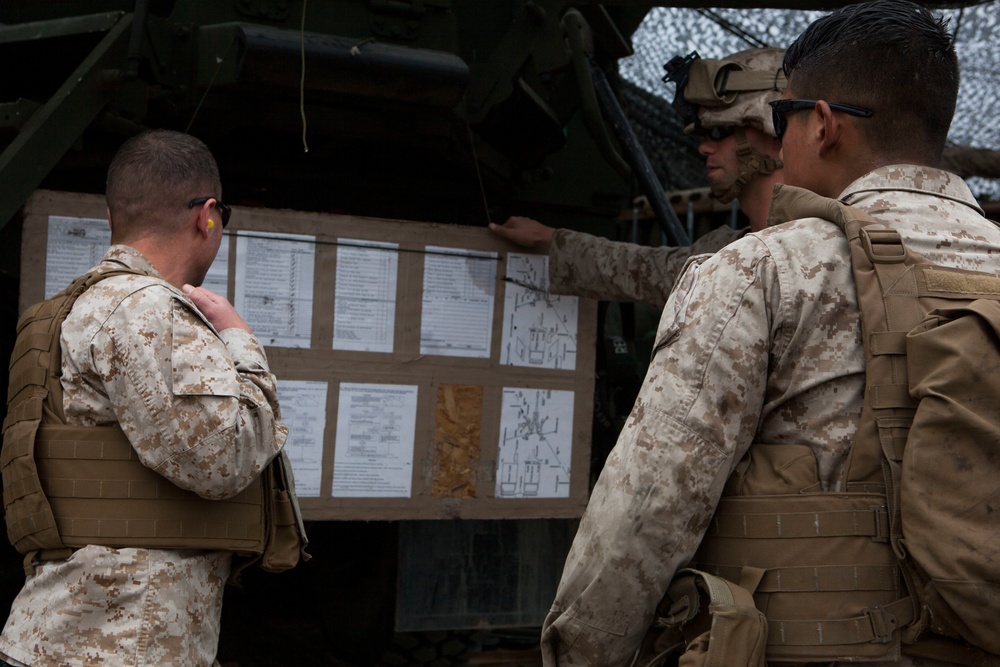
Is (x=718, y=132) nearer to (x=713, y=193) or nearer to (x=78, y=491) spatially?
(x=713, y=193)

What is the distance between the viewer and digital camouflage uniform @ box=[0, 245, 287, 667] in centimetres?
219

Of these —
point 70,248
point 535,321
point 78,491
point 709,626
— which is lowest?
point 709,626

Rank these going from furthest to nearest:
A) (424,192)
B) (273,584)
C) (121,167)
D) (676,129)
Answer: (676,129) → (273,584) → (424,192) → (121,167)

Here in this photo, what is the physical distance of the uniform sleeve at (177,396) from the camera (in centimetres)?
219

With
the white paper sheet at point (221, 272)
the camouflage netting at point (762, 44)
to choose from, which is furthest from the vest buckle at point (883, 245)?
the camouflage netting at point (762, 44)

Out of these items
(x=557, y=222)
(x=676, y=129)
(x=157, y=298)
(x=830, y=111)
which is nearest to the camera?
(x=830, y=111)

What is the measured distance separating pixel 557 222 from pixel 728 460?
3.04 metres

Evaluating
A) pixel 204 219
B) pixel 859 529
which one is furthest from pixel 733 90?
pixel 859 529

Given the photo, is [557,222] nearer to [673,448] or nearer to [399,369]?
[399,369]

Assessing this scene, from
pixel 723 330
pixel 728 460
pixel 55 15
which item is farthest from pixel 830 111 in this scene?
pixel 55 15

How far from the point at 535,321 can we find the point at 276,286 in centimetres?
91

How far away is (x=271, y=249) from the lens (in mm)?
3490

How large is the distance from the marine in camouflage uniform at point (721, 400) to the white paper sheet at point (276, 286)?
6.08ft

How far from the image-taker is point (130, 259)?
2.46m
